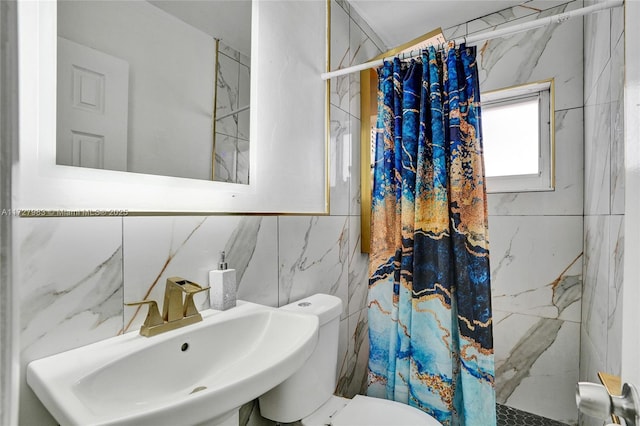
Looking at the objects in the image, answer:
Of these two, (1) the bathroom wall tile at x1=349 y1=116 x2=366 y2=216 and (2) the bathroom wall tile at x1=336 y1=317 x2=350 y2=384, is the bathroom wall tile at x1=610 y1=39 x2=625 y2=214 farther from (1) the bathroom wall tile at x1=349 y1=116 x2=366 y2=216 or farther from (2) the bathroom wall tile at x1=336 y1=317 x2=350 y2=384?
(2) the bathroom wall tile at x1=336 y1=317 x2=350 y2=384

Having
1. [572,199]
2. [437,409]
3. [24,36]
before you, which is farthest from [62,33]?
[572,199]

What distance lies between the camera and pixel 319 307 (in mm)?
1362

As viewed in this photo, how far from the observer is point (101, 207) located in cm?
86

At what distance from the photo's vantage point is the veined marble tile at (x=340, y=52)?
181 centimetres

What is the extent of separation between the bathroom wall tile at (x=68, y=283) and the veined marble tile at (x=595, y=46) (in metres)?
1.79

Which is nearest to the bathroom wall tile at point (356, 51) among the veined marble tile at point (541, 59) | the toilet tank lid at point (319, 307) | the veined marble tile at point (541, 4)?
the veined marble tile at point (541, 59)

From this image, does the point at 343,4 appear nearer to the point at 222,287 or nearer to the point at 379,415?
the point at 222,287

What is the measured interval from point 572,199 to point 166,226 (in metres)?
2.06

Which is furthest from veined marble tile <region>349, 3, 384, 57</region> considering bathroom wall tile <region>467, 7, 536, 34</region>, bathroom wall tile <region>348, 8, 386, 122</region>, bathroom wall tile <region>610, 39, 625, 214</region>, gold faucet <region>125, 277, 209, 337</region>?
gold faucet <region>125, 277, 209, 337</region>

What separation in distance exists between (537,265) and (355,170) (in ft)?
3.94

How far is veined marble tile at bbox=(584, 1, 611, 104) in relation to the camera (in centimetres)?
133

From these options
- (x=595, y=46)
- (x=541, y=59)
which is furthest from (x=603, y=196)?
(x=541, y=59)

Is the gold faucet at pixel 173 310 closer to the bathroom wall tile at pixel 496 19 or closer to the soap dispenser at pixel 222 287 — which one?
the soap dispenser at pixel 222 287

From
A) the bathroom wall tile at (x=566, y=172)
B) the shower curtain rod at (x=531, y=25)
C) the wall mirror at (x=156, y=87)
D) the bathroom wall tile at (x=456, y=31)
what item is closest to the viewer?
the wall mirror at (x=156, y=87)
